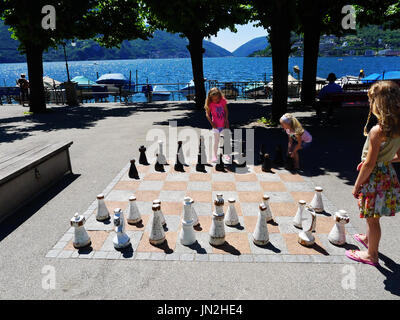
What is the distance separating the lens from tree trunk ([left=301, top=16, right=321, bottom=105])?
15.2 m

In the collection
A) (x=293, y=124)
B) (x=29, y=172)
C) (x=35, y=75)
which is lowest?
(x=29, y=172)

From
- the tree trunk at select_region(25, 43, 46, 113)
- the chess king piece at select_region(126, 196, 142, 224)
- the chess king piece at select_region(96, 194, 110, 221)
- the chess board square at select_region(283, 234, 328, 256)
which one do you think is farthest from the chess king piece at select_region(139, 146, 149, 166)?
the tree trunk at select_region(25, 43, 46, 113)

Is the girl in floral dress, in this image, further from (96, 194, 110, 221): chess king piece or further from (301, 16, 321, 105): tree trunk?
(301, 16, 321, 105): tree trunk

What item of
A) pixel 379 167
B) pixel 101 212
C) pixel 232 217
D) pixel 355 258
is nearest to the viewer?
pixel 379 167

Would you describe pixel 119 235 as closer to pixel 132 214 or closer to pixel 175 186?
pixel 132 214

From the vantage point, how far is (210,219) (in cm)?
493

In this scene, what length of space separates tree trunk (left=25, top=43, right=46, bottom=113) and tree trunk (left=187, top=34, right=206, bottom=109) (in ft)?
27.6

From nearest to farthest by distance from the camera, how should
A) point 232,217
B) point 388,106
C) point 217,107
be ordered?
point 388,106 < point 232,217 < point 217,107

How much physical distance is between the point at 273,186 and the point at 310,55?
40.2ft

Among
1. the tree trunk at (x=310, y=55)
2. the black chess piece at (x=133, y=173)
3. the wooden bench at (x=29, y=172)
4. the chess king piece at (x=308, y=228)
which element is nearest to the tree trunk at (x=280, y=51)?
the tree trunk at (x=310, y=55)

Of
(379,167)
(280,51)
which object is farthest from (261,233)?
(280,51)
